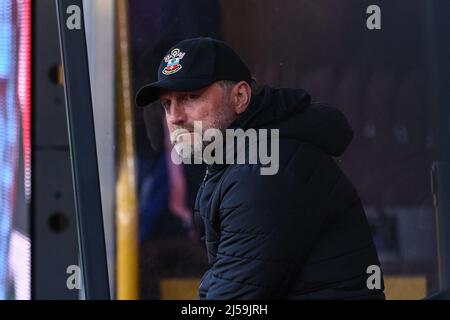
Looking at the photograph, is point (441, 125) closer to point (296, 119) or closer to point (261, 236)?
point (296, 119)

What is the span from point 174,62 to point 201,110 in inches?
4.9

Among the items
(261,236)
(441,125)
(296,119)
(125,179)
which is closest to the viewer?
(261,236)

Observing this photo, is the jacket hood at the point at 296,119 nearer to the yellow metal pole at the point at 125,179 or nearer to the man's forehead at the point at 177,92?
the man's forehead at the point at 177,92

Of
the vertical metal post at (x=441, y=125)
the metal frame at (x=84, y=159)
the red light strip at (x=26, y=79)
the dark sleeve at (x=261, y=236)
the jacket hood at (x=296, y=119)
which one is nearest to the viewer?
the dark sleeve at (x=261, y=236)

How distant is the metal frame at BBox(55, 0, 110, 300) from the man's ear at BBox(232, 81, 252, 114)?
1.24 ft

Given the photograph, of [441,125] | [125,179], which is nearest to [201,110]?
[441,125]

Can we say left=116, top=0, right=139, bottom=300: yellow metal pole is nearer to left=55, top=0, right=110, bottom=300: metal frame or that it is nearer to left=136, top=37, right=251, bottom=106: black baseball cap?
left=55, top=0, right=110, bottom=300: metal frame

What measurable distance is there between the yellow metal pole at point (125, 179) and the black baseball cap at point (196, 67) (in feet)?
3.91

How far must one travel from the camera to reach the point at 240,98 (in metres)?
2.02

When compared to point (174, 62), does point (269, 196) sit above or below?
below

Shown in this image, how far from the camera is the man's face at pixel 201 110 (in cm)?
200

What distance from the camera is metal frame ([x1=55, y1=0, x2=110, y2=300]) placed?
212cm

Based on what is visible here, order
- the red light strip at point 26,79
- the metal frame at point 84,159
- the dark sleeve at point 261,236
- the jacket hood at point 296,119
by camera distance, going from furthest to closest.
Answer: the red light strip at point 26,79 < the metal frame at point 84,159 < the jacket hood at point 296,119 < the dark sleeve at point 261,236

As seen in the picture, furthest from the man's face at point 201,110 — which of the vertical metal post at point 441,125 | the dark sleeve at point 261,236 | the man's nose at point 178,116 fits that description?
the vertical metal post at point 441,125
